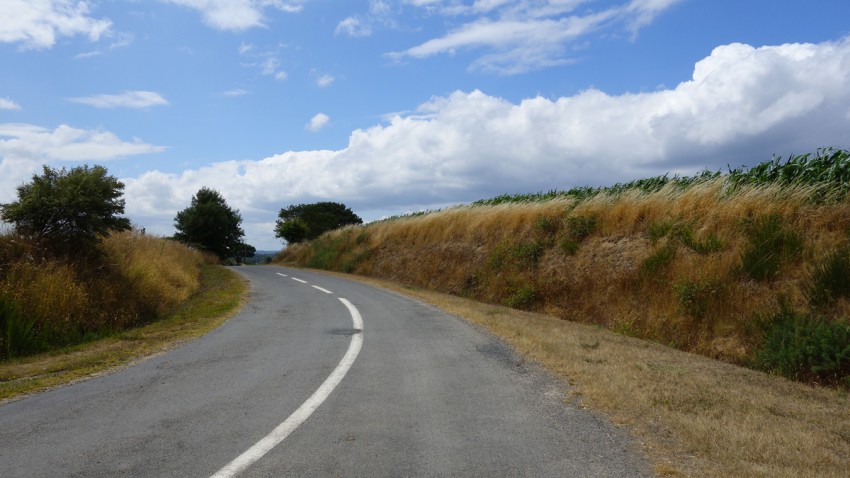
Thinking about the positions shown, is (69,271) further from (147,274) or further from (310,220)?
(310,220)

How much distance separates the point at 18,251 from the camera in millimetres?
12594

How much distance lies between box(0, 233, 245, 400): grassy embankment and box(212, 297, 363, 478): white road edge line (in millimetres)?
3519

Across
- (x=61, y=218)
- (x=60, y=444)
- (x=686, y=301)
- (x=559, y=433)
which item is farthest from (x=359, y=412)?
(x=61, y=218)

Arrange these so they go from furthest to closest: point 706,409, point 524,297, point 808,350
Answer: point 524,297 < point 808,350 < point 706,409

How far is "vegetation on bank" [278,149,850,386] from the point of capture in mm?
10453

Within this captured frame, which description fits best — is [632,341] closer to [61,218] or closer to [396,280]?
[61,218]

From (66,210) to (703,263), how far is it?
15.3 meters

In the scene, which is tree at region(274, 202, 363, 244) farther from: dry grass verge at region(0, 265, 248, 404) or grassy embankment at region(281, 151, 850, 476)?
dry grass verge at region(0, 265, 248, 404)

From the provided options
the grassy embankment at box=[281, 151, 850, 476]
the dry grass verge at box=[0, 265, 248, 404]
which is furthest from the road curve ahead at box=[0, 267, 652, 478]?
the grassy embankment at box=[281, 151, 850, 476]

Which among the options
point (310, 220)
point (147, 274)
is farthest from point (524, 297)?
point (310, 220)

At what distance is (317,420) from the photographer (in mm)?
5695

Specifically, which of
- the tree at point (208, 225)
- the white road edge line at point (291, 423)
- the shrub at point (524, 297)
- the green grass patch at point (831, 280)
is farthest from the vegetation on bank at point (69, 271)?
the tree at point (208, 225)

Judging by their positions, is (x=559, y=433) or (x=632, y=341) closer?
(x=559, y=433)

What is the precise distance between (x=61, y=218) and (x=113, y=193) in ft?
5.22
